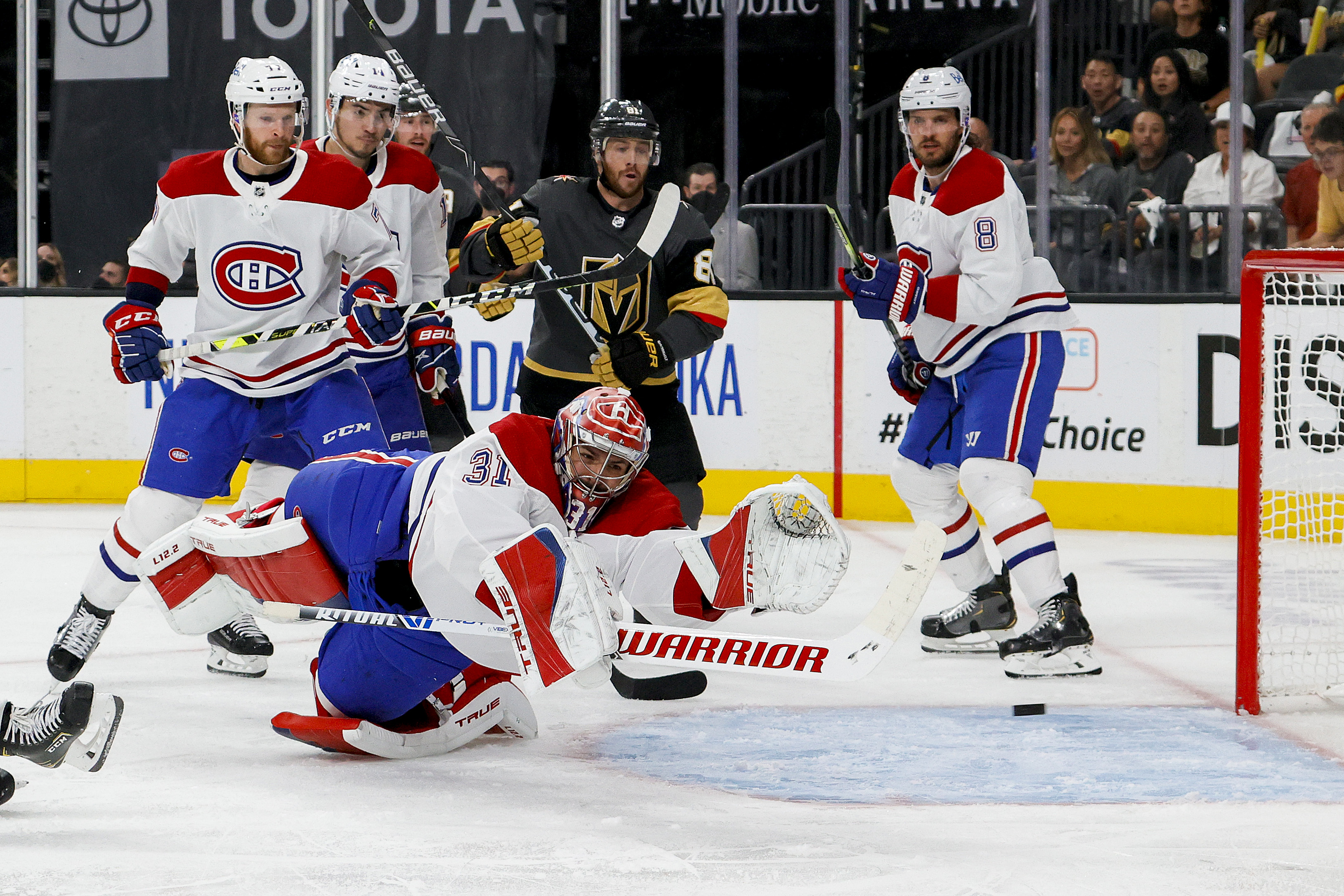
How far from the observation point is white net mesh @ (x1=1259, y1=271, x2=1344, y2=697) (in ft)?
9.48

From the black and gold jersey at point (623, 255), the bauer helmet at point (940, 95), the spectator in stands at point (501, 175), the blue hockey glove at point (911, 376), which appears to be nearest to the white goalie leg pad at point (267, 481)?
the black and gold jersey at point (623, 255)

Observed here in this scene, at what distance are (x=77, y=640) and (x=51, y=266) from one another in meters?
3.68

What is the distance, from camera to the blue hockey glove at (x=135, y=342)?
116 inches

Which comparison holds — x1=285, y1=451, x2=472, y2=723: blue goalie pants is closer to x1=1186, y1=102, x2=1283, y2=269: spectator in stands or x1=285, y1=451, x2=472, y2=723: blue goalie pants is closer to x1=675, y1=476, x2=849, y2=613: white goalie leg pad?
x1=675, y1=476, x2=849, y2=613: white goalie leg pad

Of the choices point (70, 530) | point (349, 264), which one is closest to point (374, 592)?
point (349, 264)

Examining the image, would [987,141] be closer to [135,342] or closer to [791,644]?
[135,342]

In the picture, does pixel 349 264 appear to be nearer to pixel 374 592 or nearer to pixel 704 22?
pixel 374 592

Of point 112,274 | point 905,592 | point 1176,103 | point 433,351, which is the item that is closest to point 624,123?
point 433,351

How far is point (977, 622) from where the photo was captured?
11.4 ft

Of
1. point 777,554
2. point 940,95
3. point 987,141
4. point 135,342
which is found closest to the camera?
point 777,554

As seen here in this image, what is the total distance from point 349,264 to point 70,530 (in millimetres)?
2314

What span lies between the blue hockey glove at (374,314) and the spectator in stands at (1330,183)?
324 centimetres

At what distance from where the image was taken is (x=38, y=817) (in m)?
2.13

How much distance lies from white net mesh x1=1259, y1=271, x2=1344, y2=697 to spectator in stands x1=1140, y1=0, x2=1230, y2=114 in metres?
1.36
